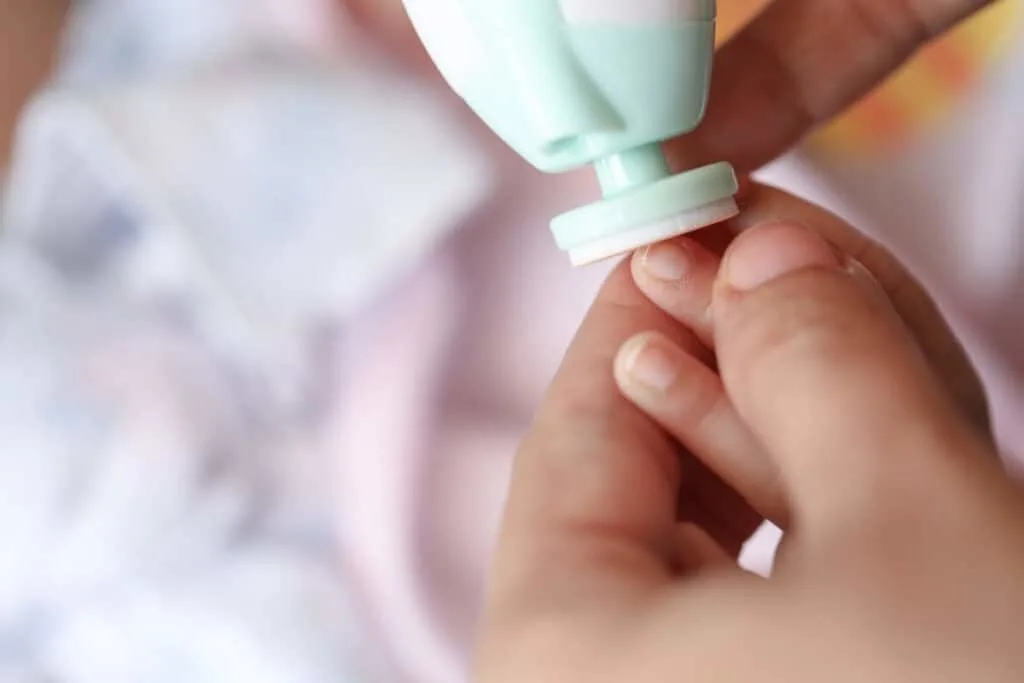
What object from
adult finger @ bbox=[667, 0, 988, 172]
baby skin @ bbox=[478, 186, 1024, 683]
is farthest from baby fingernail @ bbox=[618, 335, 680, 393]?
adult finger @ bbox=[667, 0, 988, 172]

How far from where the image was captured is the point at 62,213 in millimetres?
642

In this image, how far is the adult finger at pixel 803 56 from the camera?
1.56 ft

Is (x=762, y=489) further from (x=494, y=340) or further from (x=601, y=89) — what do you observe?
(x=494, y=340)

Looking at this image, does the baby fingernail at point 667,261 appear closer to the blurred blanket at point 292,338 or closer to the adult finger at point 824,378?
the adult finger at point 824,378

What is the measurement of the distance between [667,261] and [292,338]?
0.91 ft

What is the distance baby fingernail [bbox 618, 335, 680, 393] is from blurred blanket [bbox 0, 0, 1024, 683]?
0.73ft

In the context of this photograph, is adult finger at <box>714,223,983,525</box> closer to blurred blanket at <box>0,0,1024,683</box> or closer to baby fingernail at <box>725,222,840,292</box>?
baby fingernail at <box>725,222,840,292</box>

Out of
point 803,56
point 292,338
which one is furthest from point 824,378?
point 292,338

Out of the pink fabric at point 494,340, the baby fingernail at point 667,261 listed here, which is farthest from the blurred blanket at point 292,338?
the baby fingernail at point 667,261

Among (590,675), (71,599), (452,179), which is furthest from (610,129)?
(71,599)

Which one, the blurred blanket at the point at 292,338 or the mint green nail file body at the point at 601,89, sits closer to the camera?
the mint green nail file body at the point at 601,89

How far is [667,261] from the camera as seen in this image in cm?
37

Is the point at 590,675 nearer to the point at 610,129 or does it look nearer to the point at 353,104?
the point at 610,129

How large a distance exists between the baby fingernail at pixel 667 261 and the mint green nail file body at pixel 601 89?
0.03 meters
